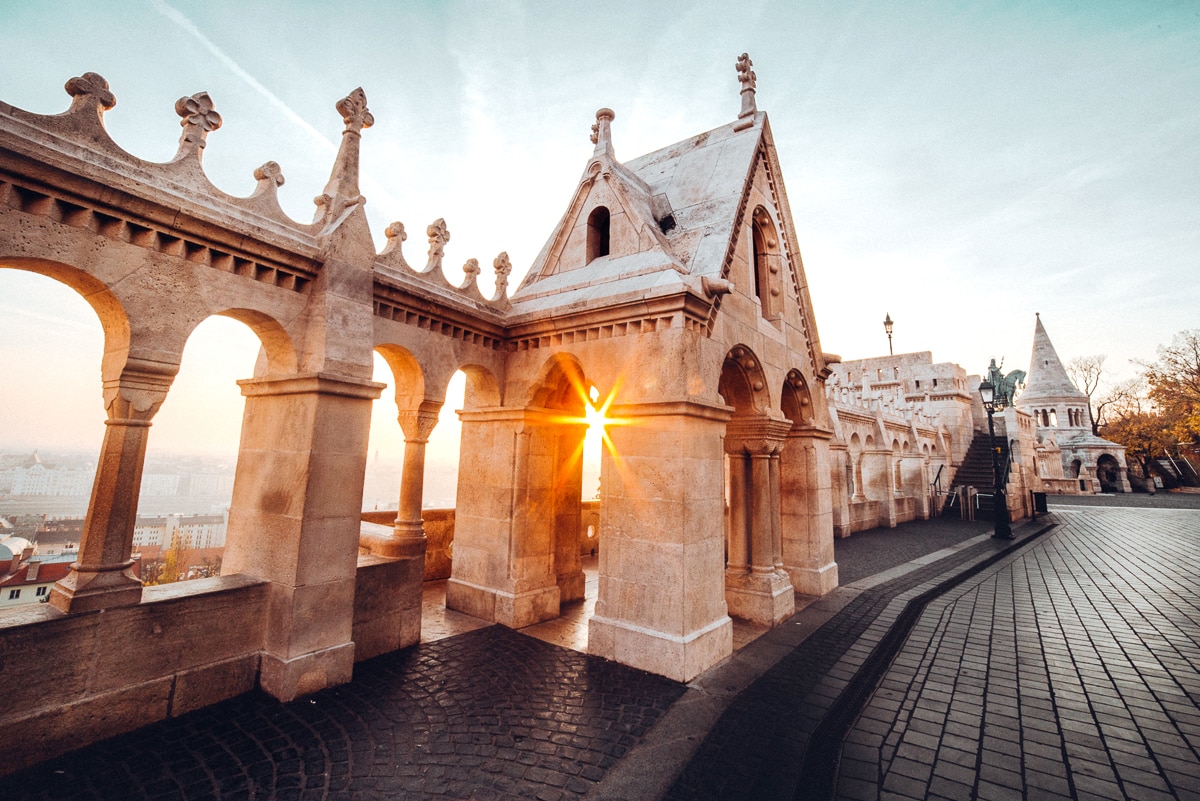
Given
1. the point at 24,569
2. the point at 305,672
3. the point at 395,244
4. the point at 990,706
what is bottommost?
the point at 990,706

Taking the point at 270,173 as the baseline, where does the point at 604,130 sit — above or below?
above

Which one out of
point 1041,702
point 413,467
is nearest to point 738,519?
point 1041,702

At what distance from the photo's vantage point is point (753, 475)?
7.55 meters

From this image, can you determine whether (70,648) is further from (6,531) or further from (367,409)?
(6,531)

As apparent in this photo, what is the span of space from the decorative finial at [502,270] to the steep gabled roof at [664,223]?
0.36m

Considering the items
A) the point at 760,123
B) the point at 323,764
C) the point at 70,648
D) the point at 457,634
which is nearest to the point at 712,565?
the point at 457,634

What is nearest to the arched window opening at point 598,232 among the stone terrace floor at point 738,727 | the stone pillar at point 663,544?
the stone pillar at point 663,544

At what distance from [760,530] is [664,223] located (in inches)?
197

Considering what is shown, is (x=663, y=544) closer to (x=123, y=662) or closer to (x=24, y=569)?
(x=123, y=662)

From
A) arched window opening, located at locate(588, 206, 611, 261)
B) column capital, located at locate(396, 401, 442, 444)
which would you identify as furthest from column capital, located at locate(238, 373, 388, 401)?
arched window opening, located at locate(588, 206, 611, 261)

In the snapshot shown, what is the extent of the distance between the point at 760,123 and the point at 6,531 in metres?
13.1

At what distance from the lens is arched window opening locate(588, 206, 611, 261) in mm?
7574

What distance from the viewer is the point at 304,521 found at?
4570mm

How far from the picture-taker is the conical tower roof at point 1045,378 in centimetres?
4278
